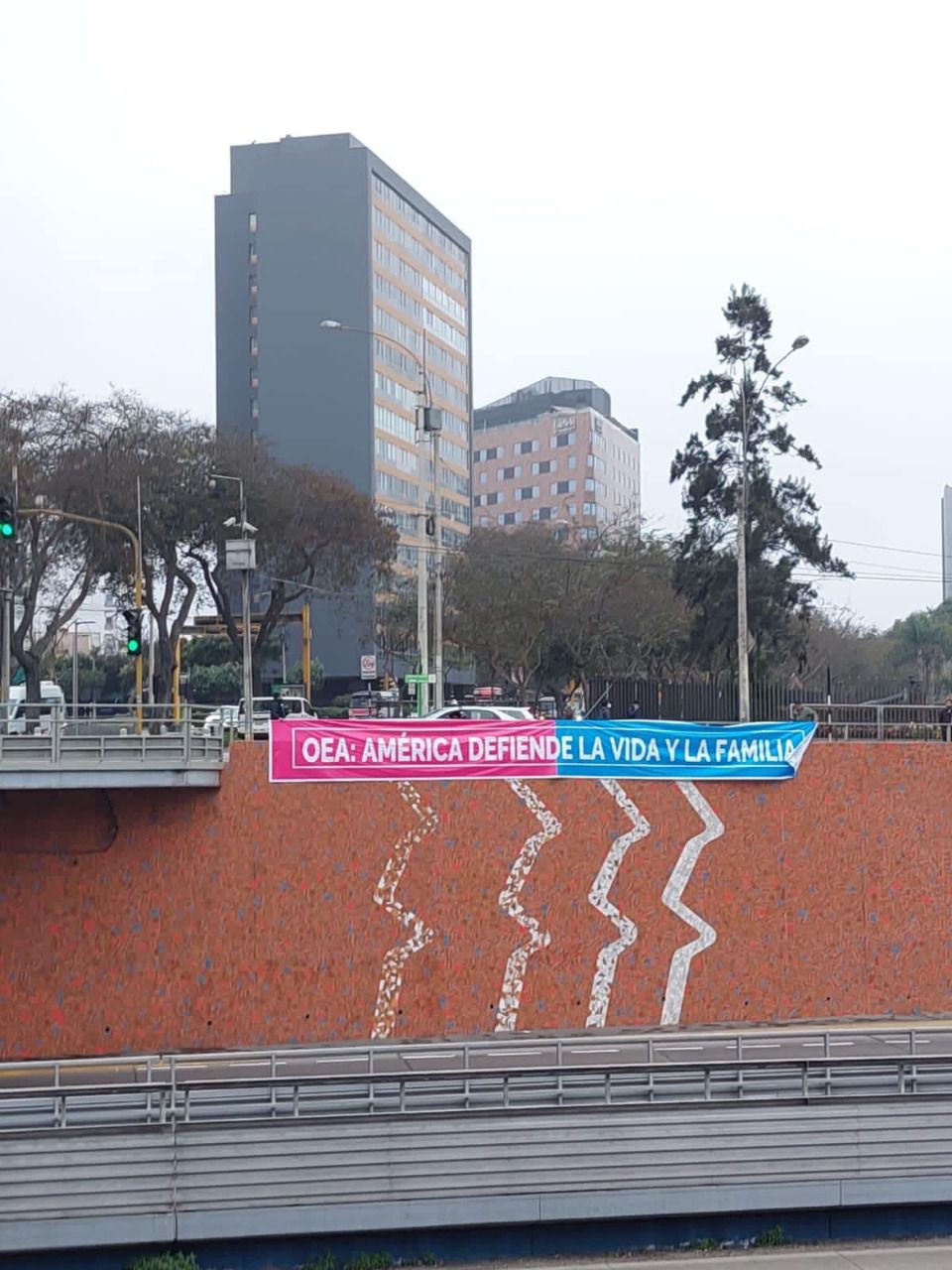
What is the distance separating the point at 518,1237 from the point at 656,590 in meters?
46.6

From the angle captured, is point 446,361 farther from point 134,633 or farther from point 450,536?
point 134,633

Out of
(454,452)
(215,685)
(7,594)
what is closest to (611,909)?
(7,594)

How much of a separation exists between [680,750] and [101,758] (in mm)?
10212

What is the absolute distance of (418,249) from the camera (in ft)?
316

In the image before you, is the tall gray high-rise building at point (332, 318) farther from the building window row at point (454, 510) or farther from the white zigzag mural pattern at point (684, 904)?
the white zigzag mural pattern at point (684, 904)

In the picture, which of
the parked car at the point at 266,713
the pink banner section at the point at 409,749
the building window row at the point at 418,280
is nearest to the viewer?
the pink banner section at the point at 409,749

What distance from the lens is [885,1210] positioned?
18.4m

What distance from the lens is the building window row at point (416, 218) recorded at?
296 ft

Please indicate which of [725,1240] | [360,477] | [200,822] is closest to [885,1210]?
[725,1240]

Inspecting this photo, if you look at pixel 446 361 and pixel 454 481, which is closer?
pixel 446 361

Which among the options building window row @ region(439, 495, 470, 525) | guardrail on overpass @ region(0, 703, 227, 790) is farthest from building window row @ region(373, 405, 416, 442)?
guardrail on overpass @ region(0, 703, 227, 790)

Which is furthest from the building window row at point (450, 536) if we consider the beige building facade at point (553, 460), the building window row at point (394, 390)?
the beige building facade at point (553, 460)

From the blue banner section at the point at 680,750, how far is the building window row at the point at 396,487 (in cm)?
5869

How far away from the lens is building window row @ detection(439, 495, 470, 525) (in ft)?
322
